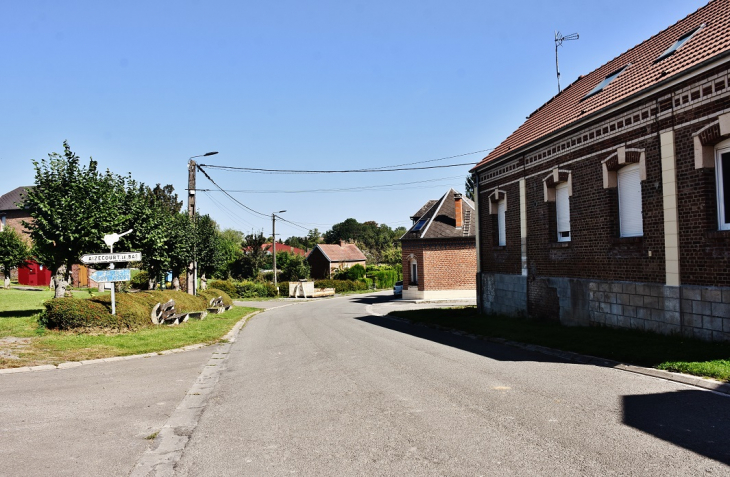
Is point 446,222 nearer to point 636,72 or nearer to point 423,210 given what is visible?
point 423,210

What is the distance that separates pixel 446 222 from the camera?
3928 centimetres

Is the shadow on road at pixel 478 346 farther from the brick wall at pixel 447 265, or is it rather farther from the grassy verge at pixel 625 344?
the brick wall at pixel 447 265

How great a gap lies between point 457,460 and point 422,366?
515 cm

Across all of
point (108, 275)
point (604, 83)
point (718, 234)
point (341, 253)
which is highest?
point (604, 83)

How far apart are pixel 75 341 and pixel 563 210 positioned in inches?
539

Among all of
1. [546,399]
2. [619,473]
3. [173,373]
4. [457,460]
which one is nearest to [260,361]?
[173,373]

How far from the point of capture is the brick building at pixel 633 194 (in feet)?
33.6

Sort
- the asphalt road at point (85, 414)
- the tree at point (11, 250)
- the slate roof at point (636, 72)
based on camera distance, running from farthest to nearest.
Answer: the tree at point (11, 250) → the slate roof at point (636, 72) → the asphalt road at point (85, 414)

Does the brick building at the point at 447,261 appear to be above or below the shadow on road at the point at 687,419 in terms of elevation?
above

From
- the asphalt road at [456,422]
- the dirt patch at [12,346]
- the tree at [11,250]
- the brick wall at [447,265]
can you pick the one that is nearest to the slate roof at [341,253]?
the brick wall at [447,265]

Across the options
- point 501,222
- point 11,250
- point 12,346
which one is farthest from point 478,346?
point 11,250

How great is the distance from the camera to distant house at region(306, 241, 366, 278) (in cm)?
7150

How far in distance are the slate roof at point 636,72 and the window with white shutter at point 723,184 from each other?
5.63 feet

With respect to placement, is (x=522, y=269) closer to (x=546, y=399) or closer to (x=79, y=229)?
(x=546, y=399)
